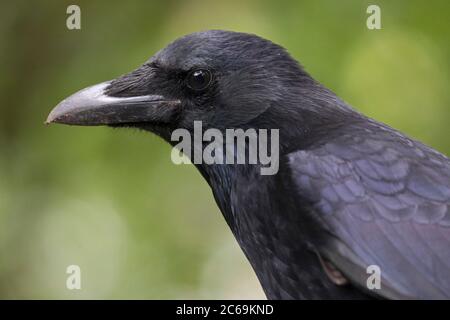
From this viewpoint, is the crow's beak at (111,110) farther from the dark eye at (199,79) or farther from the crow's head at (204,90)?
the dark eye at (199,79)

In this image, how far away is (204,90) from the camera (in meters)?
4.01

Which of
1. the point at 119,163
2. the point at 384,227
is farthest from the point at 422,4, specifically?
the point at 384,227

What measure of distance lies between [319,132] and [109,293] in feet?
9.81

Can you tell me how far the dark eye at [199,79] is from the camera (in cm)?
400

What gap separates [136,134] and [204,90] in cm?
209

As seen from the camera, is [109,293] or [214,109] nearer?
[214,109]


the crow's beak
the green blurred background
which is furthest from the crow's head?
the green blurred background

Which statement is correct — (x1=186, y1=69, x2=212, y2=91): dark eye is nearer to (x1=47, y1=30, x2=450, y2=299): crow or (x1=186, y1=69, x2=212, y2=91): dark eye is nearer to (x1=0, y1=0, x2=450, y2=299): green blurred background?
(x1=47, y1=30, x2=450, y2=299): crow

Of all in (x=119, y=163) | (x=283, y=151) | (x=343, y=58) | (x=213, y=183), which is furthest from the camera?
(x=119, y=163)

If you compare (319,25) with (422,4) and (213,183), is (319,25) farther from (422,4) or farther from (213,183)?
(213,183)

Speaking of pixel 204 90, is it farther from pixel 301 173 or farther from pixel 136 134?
pixel 136 134

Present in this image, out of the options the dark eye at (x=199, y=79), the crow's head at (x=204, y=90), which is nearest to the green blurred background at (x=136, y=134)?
the crow's head at (x=204, y=90)
